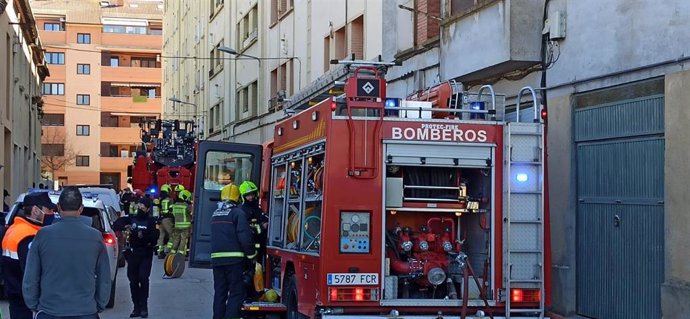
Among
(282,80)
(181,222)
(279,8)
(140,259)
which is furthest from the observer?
(279,8)

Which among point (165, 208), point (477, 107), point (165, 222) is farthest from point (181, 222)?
point (477, 107)

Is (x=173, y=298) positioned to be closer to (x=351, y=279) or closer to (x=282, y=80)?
(x=351, y=279)

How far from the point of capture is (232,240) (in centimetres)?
1018

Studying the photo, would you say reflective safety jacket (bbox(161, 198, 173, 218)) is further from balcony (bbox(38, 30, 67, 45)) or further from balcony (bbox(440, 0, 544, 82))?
balcony (bbox(38, 30, 67, 45))

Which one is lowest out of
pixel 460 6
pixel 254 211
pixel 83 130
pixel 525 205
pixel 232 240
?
pixel 232 240

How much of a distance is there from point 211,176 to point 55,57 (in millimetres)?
65167

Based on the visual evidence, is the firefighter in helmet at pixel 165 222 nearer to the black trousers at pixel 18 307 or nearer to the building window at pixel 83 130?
the black trousers at pixel 18 307

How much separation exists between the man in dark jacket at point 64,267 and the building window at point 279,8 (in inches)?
880

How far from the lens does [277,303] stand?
10.2 metres

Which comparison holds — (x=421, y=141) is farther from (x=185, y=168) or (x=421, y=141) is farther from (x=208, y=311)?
(x=185, y=168)

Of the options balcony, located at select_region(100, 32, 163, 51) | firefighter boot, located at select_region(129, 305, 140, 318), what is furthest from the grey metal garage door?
balcony, located at select_region(100, 32, 163, 51)

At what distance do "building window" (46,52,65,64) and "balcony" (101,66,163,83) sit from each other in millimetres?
3209

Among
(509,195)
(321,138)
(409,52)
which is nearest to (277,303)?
(321,138)

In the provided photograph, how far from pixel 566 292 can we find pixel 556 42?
130 inches
